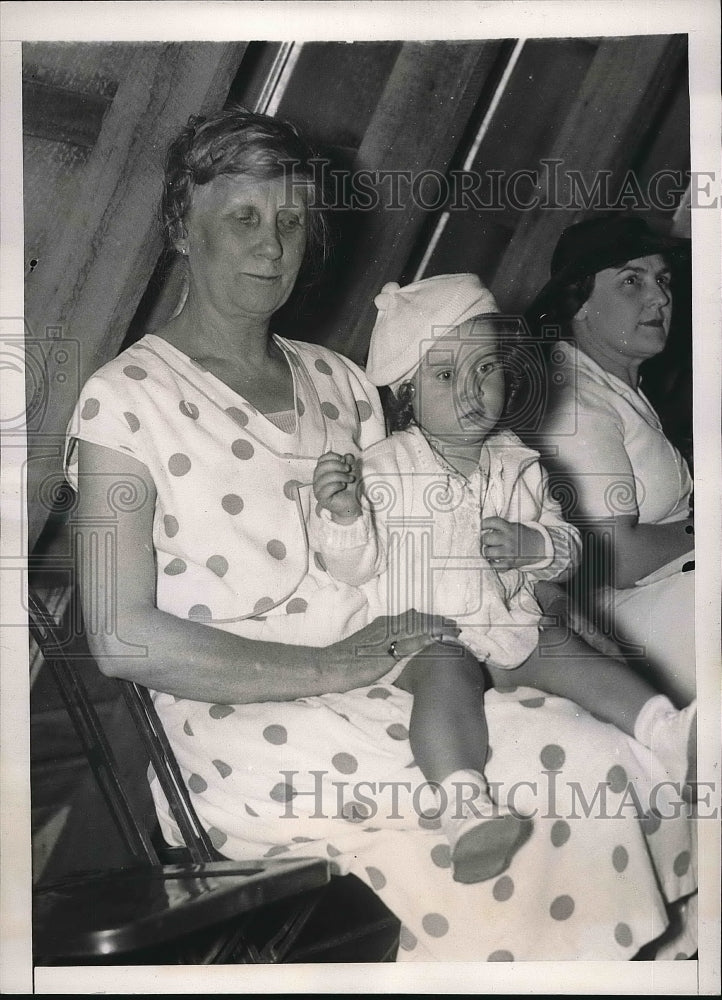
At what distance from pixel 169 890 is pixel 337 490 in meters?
0.56

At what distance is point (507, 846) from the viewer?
1.33 meters

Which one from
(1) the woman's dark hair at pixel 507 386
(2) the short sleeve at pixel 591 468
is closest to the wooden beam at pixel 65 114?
(1) the woman's dark hair at pixel 507 386

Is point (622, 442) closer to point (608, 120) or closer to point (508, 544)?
point (508, 544)

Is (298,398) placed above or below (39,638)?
above

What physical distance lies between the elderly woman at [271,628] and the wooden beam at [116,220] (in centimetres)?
3

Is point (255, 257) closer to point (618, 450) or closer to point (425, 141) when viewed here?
point (425, 141)

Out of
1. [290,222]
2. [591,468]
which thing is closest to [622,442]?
[591,468]

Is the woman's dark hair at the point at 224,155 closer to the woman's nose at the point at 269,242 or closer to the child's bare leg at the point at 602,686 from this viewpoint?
the woman's nose at the point at 269,242

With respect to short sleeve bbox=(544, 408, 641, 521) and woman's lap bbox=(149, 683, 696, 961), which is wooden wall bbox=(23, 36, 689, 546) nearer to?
short sleeve bbox=(544, 408, 641, 521)

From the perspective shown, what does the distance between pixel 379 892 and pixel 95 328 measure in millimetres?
871

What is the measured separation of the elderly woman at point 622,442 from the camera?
1.38m

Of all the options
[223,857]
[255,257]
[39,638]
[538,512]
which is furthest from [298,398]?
[223,857]

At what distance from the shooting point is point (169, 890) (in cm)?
125

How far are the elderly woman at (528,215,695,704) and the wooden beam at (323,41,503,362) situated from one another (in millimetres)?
219
